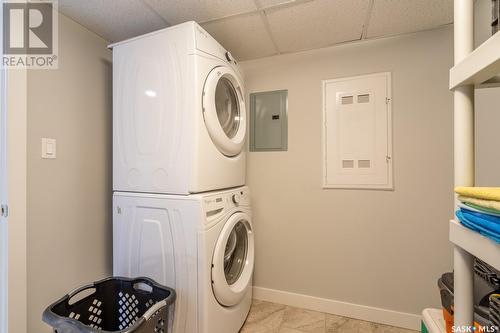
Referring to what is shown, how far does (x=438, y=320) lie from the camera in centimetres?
64

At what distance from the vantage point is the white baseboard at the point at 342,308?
1.59 meters

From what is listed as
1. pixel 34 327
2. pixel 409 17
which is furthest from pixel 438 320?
pixel 34 327

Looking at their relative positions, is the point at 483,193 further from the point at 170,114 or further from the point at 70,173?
the point at 70,173

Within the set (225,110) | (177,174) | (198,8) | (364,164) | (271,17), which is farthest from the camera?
(364,164)

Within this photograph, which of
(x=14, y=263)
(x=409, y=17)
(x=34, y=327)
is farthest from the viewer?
(x=409, y=17)

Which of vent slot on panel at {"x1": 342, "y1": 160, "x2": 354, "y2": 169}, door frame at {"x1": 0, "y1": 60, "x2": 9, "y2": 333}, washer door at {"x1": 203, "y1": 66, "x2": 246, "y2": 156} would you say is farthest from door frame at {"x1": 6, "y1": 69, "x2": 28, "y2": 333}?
vent slot on panel at {"x1": 342, "y1": 160, "x2": 354, "y2": 169}

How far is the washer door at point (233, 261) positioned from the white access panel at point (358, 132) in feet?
2.51

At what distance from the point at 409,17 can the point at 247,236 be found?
1.80 meters

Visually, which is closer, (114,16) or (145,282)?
(145,282)

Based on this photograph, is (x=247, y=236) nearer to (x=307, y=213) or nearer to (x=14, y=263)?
(x=307, y=213)

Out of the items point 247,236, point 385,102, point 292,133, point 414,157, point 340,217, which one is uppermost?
point 385,102

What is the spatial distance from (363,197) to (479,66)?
1.44 metres

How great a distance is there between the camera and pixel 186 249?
1.18 m

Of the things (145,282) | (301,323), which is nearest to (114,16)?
(145,282)
